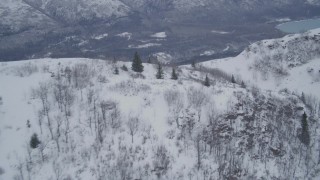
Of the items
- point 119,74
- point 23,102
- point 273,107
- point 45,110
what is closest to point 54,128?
point 45,110

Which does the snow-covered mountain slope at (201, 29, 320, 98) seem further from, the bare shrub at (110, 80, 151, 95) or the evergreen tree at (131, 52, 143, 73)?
the bare shrub at (110, 80, 151, 95)

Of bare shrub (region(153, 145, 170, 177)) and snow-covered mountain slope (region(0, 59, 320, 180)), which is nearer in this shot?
bare shrub (region(153, 145, 170, 177))

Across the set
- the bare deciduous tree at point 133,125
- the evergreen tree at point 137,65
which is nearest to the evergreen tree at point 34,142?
the bare deciduous tree at point 133,125

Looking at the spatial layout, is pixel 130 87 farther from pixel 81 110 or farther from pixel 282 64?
pixel 282 64

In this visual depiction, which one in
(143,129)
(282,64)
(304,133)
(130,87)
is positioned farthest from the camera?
(282,64)

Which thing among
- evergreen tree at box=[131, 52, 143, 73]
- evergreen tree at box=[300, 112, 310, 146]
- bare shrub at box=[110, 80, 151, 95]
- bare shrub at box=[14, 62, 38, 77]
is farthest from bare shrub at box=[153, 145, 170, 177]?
bare shrub at box=[14, 62, 38, 77]

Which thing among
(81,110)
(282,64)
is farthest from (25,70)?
(282,64)
